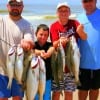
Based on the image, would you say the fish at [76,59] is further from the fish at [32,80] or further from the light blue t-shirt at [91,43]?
the fish at [32,80]

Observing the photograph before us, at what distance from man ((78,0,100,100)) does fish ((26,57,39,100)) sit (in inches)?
49.6

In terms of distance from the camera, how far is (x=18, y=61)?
586cm

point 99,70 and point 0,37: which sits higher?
point 0,37

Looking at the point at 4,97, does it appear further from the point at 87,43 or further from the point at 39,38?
the point at 87,43

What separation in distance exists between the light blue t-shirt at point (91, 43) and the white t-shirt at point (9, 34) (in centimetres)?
110

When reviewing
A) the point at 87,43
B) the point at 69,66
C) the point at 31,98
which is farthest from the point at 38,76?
the point at 87,43

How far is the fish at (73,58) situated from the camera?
20.8 feet

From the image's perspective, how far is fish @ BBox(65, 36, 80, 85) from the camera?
20.8 ft

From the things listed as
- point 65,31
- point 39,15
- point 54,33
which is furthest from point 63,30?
point 39,15

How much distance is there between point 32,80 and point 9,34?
0.94 metres

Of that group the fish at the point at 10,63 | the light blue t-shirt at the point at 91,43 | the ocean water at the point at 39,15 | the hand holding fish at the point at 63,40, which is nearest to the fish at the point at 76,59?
the hand holding fish at the point at 63,40

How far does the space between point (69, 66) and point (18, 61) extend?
1061 millimetres

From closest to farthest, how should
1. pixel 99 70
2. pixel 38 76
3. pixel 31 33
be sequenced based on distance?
pixel 38 76
pixel 31 33
pixel 99 70

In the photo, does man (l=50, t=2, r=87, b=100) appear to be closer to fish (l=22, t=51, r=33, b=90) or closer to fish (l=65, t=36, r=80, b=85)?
fish (l=65, t=36, r=80, b=85)
